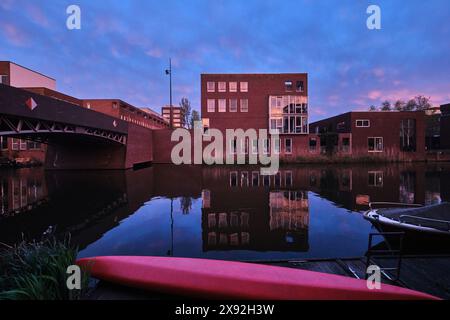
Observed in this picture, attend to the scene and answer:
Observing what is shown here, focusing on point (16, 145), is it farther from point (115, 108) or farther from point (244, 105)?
point (244, 105)

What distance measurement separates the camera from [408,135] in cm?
4256

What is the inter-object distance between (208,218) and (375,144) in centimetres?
4091

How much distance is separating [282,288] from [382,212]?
20.0ft

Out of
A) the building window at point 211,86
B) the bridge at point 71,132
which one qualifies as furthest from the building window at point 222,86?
the bridge at point 71,132

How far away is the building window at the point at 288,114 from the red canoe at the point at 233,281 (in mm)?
37174

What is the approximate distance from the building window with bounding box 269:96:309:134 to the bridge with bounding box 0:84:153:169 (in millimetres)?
19143

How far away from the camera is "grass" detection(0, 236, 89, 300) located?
2.93 metres

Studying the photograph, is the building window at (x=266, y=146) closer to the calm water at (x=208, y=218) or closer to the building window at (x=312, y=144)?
the building window at (x=312, y=144)

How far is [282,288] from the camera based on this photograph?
10.1ft

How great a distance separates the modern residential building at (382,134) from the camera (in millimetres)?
41156

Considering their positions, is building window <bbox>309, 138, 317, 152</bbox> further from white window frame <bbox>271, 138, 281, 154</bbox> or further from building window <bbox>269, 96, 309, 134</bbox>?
white window frame <bbox>271, 138, 281, 154</bbox>

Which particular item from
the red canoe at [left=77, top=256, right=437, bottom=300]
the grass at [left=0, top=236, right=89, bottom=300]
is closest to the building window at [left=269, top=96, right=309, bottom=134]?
the red canoe at [left=77, top=256, right=437, bottom=300]

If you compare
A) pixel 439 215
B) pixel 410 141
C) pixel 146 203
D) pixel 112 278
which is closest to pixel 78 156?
pixel 146 203
